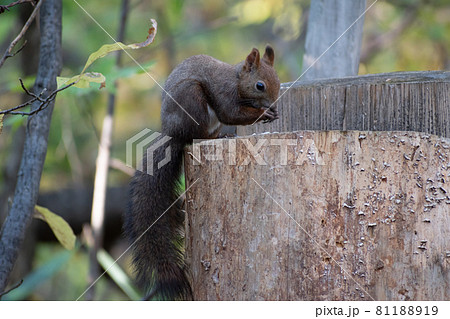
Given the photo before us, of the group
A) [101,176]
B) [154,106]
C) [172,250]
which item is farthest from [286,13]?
[172,250]

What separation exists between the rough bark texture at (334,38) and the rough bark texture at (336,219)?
1.05 m

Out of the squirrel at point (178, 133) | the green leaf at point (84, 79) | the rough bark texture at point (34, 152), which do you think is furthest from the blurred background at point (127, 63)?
the green leaf at point (84, 79)

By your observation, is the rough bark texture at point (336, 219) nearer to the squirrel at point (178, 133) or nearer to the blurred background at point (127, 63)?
the squirrel at point (178, 133)

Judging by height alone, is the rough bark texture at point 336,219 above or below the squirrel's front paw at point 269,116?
below

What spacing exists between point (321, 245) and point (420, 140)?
47 centimetres

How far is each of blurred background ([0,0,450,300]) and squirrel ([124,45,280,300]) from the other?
1585 millimetres

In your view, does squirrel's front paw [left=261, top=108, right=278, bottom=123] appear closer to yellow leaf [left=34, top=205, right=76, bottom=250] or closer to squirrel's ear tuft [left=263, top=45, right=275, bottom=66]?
squirrel's ear tuft [left=263, top=45, right=275, bottom=66]

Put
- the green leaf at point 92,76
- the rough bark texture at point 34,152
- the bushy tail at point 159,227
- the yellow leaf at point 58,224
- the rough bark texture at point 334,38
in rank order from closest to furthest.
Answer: the green leaf at point 92,76 → the bushy tail at point 159,227 → the rough bark texture at point 34,152 → the yellow leaf at point 58,224 → the rough bark texture at point 334,38

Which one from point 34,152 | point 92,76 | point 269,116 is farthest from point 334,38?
point 34,152

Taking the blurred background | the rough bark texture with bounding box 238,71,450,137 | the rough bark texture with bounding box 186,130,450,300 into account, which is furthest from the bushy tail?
the blurred background

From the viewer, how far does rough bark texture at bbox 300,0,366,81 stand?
2.71m

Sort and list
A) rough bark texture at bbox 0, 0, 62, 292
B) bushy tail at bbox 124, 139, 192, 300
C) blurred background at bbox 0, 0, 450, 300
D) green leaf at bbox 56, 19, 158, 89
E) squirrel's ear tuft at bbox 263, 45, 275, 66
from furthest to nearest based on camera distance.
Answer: blurred background at bbox 0, 0, 450, 300
squirrel's ear tuft at bbox 263, 45, 275, 66
rough bark texture at bbox 0, 0, 62, 292
bushy tail at bbox 124, 139, 192, 300
green leaf at bbox 56, 19, 158, 89

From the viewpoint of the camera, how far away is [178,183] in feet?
7.51

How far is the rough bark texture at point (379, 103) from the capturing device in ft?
6.46
